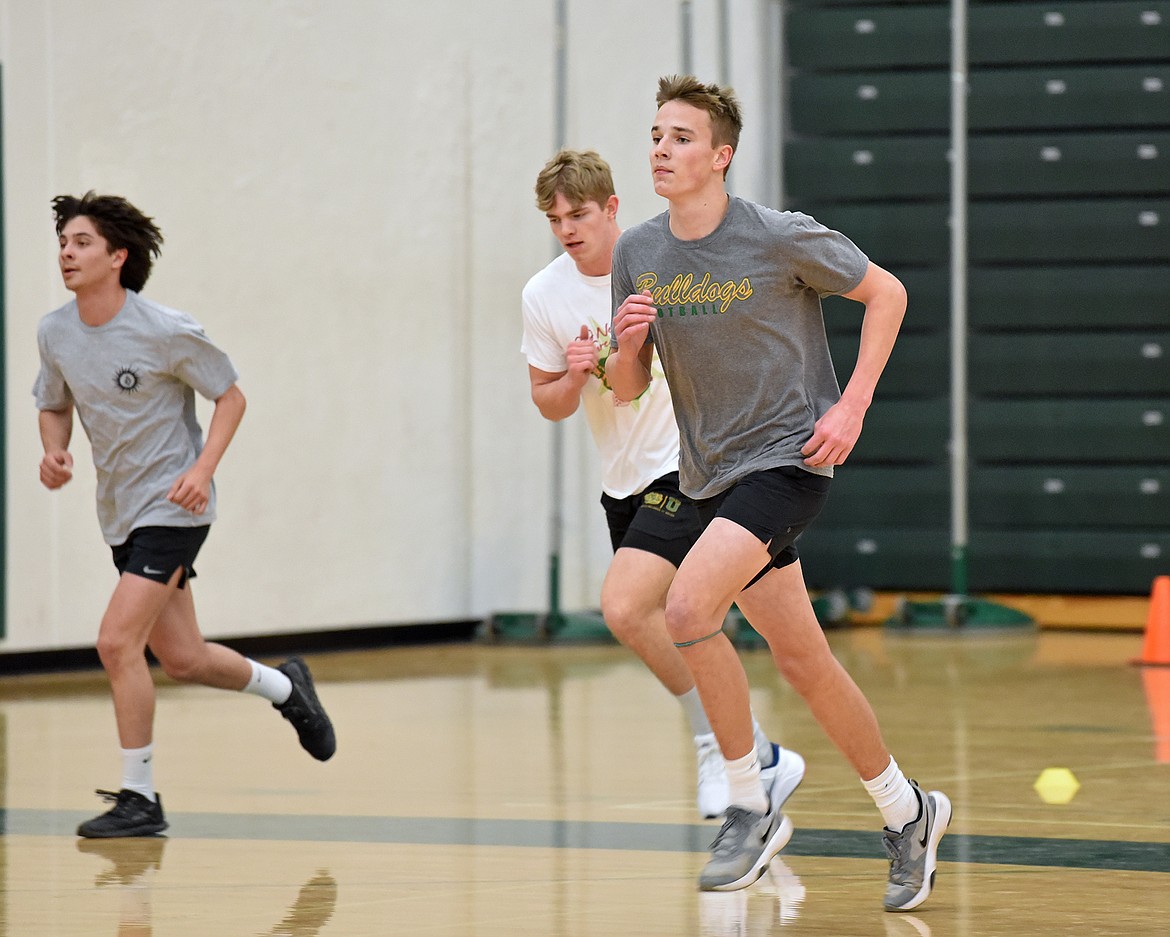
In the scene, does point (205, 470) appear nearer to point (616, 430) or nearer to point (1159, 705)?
point (616, 430)

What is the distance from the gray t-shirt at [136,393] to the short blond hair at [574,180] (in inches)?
39.8

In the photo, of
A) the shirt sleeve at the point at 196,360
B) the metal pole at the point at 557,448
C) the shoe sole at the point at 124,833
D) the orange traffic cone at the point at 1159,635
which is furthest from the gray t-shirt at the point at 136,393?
the metal pole at the point at 557,448

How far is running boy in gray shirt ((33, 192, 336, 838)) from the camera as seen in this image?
529cm

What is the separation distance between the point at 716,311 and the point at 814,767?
100 inches

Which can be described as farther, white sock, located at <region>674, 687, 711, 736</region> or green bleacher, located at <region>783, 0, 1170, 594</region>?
green bleacher, located at <region>783, 0, 1170, 594</region>

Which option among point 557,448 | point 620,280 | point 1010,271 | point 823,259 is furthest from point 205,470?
point 1010,271

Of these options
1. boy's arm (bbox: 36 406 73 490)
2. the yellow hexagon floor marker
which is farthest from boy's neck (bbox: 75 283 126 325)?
the yellow hexagon floor marker

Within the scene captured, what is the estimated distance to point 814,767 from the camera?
6.27 meters

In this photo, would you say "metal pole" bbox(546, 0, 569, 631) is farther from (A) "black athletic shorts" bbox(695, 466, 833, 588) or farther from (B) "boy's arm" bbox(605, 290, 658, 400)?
(A) "black athletic shorts" bbox(695, 466, 833, 588)

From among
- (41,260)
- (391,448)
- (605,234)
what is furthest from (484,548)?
(605,234)

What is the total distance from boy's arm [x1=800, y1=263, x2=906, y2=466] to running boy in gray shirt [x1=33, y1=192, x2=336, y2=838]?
A: 190 cm

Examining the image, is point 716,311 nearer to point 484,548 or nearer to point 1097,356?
Result: point 484,548

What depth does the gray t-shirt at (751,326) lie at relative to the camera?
4.06 metres

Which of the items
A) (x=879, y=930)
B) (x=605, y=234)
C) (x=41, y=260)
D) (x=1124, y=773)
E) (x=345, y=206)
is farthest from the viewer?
(x=345, y=206)
